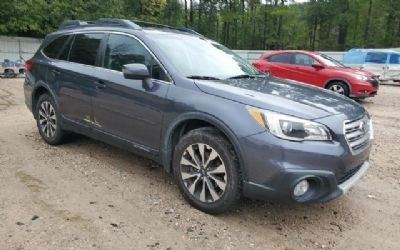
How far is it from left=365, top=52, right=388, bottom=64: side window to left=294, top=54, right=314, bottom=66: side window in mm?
9175

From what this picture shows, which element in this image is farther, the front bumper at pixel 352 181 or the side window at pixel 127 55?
the side window at pixel 127 55

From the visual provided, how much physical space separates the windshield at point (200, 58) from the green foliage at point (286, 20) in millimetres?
47387

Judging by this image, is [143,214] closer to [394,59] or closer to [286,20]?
[394,59]

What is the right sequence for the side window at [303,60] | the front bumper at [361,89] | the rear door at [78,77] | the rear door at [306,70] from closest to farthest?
the rear door at [78,77]
the front bumper at [361,89]
the rear door at [306,70]
the side window at [303,60]

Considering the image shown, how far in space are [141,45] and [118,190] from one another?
Answer: 1.59 m

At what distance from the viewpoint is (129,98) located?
14.8 feet

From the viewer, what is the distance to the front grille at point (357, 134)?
12.1 feet

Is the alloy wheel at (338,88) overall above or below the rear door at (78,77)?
below

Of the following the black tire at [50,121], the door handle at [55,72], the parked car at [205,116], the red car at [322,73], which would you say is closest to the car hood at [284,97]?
the parked car at [205,116]

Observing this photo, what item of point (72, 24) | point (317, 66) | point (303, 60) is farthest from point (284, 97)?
point (303, 60)

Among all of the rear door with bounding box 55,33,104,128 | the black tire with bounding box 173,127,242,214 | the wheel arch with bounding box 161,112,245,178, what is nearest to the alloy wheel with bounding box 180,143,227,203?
the black tire with bounding box 173,127,242,214

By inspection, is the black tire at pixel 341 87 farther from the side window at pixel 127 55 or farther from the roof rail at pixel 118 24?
the side window at pixel 127 55

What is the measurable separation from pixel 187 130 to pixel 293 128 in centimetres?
118

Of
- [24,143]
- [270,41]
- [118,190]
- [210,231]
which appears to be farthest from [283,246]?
[270,41]
